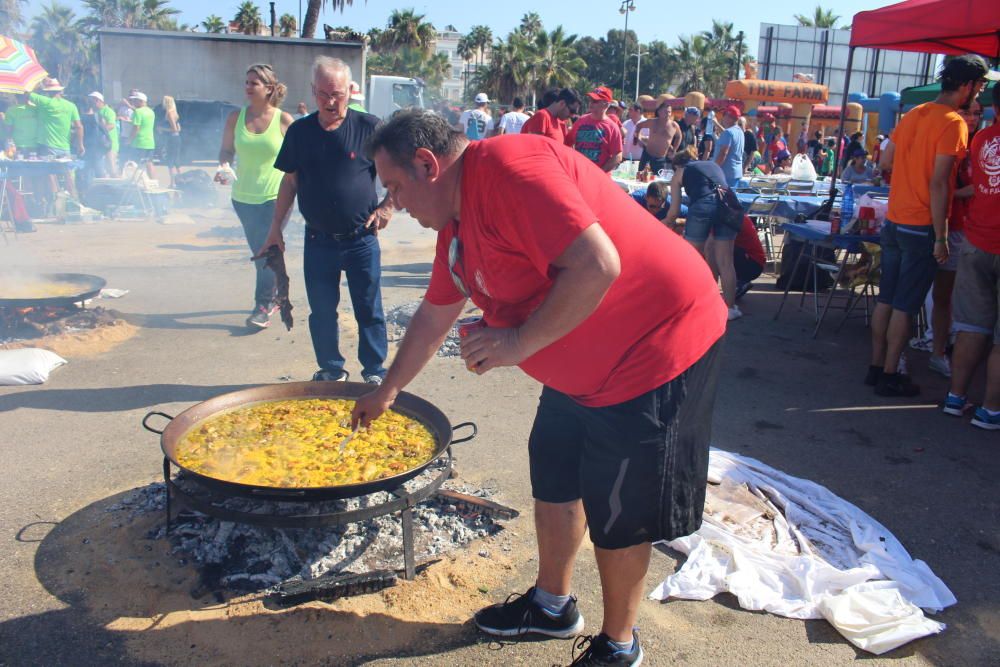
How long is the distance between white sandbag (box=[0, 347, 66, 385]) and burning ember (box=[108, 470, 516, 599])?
7.89 ft

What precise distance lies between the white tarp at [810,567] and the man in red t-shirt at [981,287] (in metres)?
1.91

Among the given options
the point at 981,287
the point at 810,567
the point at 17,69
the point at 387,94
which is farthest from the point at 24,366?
the point at 387,94

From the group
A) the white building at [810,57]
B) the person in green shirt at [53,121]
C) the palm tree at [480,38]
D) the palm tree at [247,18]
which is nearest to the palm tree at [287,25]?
the palm tree at [247,18]

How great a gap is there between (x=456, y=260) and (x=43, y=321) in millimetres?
5669

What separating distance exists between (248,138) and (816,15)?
245ft

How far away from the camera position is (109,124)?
1437cm

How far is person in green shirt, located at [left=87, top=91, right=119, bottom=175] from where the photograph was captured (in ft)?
46.8

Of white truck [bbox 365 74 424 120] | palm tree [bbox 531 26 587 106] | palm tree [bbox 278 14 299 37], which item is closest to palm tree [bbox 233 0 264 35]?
palm tree [bbox 278 14 299 37]

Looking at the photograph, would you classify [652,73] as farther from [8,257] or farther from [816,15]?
[8,257]

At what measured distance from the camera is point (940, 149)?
502 cm

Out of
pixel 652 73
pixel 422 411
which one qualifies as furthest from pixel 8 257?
pixel 652 73

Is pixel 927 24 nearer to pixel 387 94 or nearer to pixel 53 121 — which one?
pixel 53 121

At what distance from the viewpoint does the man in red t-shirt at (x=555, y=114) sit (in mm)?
8461

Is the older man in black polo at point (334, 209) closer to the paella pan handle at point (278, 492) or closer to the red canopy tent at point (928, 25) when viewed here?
the paella pan handle at point (278, 492)
